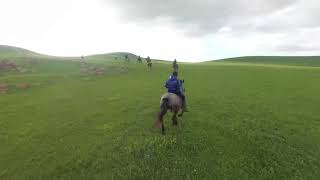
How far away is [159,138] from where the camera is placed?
2008 centimetres

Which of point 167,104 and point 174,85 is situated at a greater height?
point 174,85

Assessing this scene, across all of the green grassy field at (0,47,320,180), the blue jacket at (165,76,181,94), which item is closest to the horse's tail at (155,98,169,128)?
the green grassy field at (0,47,320,180)

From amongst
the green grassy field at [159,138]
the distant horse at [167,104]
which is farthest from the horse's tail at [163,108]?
the green grassy field at [159,138]

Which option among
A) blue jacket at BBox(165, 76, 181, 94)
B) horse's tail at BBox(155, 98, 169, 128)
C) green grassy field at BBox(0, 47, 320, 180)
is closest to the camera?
green grassy field at BBox(0, 47, 320, 180)

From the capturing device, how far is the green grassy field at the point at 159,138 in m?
17.0

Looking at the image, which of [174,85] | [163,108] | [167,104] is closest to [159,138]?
[163,108]

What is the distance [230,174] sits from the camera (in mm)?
16266

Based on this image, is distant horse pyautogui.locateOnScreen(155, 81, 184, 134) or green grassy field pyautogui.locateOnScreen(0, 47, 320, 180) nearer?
green grassy field pyautogui.locateOnScreen(0, 47, 320, 180)

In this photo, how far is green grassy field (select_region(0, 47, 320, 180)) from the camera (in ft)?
55.8

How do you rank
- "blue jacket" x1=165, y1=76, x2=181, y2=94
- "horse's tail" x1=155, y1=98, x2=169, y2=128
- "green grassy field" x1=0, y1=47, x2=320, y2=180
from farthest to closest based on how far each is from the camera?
"blue jacket" x1=165, y1=76, x2=181, y2=94 → "horse's tail" x1=155, y1=98, x2=169, y2=128 → "green grassy field" x1=0, y1=47, x2=320, y2=180

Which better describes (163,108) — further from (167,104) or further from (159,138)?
(159,138)

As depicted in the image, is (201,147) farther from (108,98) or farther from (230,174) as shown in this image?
(108,98)

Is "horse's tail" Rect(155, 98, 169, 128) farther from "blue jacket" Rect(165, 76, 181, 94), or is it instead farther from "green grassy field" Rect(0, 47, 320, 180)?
"blue jacket" Rect(165, 76, 181, 94)

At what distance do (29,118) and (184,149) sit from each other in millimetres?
16826
